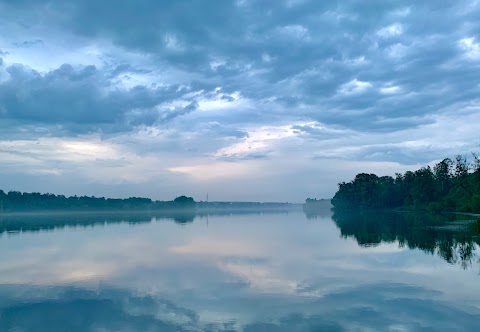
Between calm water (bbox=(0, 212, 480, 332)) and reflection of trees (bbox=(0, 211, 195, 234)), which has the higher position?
reflection of trees (bbox=(0, 211, 195, 234))

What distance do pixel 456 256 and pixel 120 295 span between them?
2056cm

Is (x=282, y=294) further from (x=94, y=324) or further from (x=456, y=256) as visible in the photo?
(x=456, y=256)

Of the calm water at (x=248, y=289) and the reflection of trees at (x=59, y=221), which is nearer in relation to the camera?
the calm water at (x=248, y=289)

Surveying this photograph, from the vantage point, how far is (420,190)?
97.4 metres

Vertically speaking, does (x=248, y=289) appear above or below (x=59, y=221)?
below

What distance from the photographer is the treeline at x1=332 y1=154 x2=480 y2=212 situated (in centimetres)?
7256

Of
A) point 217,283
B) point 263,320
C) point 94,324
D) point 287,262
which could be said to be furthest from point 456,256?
point 94,324

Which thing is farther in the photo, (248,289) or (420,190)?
(420,190)

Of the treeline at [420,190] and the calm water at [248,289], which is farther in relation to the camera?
the treeline at [420,190]

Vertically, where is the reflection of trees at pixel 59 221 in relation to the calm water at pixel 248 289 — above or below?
above

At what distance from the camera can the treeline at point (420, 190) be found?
72.6 meters

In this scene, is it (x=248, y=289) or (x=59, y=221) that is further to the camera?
(x=59, y=221)

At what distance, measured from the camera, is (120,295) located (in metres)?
18.2

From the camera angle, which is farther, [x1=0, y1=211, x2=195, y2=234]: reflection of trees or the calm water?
[x1=0, y1=211, x2=195, y2=234]: reflection of trees
